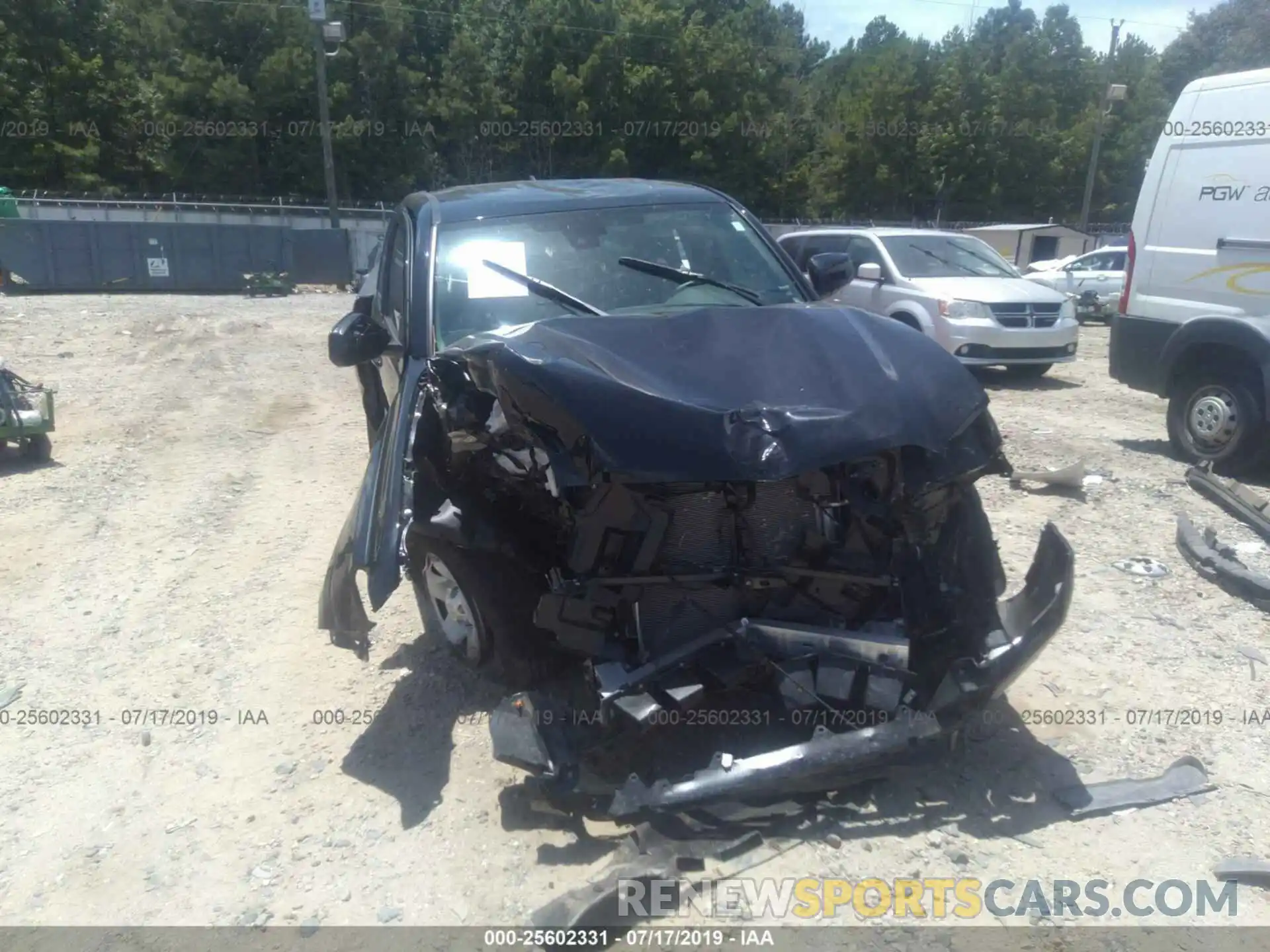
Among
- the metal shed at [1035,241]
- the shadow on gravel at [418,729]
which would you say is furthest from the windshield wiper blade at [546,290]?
the metal shed at [1035,241]

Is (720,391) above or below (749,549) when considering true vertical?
above

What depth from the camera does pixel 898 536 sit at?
10.8 ft

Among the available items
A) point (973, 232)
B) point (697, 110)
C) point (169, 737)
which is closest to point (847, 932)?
point (169, 737)

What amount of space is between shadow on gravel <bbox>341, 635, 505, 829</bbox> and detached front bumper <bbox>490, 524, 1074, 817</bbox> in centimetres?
50

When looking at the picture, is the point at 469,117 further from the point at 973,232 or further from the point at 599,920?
the point at 599,920

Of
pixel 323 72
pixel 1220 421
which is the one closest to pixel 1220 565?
pixel 1220 421

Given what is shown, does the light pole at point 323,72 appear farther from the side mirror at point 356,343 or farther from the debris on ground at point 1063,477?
the debris on ground at point 1063,477

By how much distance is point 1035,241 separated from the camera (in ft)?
87.1

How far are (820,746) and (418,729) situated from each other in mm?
1679

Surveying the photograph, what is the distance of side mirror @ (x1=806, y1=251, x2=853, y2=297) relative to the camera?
16.0 feet

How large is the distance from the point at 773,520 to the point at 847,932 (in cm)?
126

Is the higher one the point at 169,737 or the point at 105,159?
the point at 105,159

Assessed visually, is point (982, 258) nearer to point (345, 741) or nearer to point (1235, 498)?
point (1235, 498)

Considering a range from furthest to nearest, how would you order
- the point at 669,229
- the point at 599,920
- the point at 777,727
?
the point at 669,229 → the point at 777,727 → the point at 599,920
